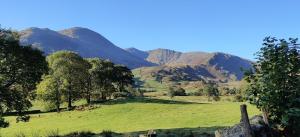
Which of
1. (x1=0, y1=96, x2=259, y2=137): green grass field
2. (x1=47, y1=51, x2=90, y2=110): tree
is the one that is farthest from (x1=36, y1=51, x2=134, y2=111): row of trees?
(x1=0, y1=96, x2=259, y2=137): green grass field

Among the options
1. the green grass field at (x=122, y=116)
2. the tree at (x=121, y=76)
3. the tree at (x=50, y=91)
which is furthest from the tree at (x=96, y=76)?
the green grass field at (x=122, y=116)

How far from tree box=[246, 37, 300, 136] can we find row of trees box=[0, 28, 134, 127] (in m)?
29.7

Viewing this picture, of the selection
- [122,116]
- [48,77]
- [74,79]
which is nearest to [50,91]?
[48,77]

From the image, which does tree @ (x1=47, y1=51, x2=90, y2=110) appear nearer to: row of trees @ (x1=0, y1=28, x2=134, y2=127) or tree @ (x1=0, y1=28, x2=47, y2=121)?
row of trees @ (x1=0, y1=28, x2=134, y2=127)

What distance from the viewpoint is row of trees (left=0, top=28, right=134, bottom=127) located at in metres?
47.9

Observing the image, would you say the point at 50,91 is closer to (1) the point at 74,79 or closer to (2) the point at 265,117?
(1) the point at 74,79

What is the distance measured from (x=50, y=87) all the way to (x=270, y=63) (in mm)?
88287

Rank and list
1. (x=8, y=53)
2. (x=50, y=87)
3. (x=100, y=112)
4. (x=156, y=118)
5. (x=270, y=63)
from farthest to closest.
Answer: (x=50, y=87) < (x=100, y=112) < (x=156, y=118) < (x=8, y=53) < (x=270, y=63)

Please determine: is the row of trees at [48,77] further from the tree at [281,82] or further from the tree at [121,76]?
the tree at [281,82]

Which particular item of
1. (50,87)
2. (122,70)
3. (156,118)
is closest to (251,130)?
(156,118)

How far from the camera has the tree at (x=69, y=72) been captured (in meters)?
113

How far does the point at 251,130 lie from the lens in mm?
24016

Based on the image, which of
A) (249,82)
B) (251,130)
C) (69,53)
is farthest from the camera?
(69,53)

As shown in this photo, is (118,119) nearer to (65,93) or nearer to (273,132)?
(65,93)
